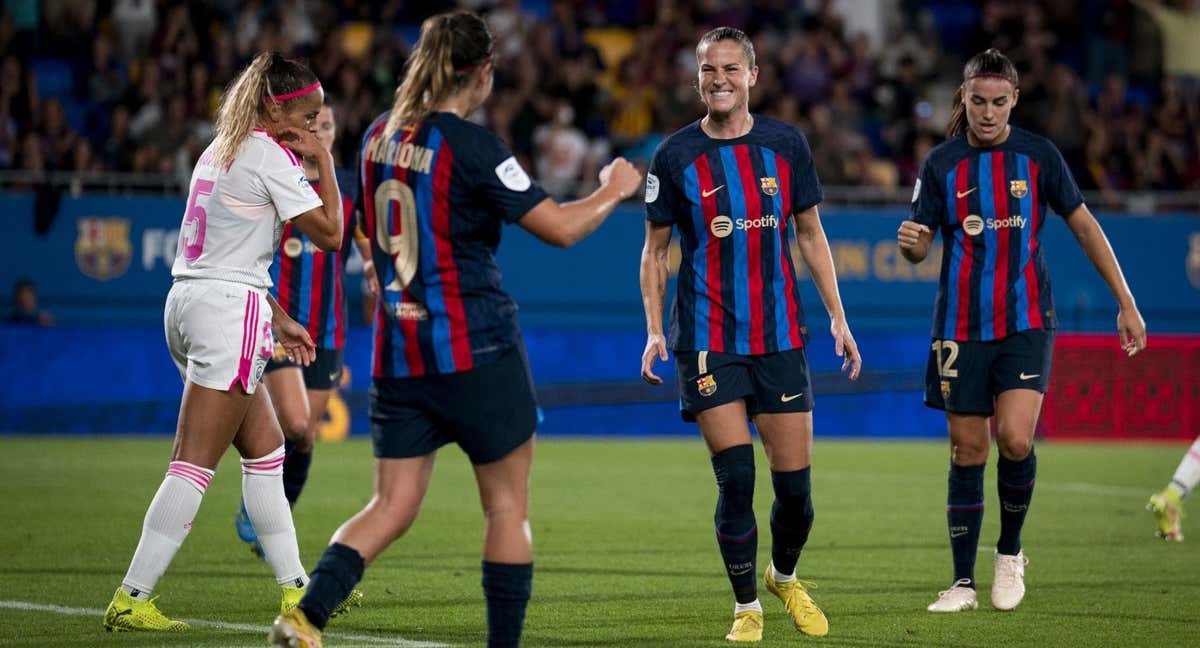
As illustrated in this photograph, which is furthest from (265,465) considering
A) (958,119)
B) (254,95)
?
(958,119)

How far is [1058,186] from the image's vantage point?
24.3 feet

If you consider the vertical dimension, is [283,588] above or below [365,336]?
above

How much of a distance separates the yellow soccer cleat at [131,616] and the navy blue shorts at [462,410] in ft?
5.62

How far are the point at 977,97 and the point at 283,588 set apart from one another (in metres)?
3.68

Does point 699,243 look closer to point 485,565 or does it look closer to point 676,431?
point 485,565

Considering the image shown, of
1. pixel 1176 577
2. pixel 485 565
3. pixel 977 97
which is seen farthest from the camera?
pixel 1176 577

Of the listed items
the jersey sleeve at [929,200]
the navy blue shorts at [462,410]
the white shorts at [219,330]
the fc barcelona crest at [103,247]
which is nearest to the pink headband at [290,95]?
the white shorts at [219,330]

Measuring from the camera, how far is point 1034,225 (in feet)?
24.3

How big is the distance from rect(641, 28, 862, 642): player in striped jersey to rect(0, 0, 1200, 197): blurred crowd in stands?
12.2 meters

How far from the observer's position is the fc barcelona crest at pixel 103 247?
60.3ft

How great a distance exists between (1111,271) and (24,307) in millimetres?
13311

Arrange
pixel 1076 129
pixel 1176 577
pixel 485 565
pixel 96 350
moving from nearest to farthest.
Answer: pixel 485 565, pixel 1176 577, pixel 96 350, pixel 1076 129

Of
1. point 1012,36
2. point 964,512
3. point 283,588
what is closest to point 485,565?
point 283,588

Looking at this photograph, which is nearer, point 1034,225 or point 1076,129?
point 1034,225
